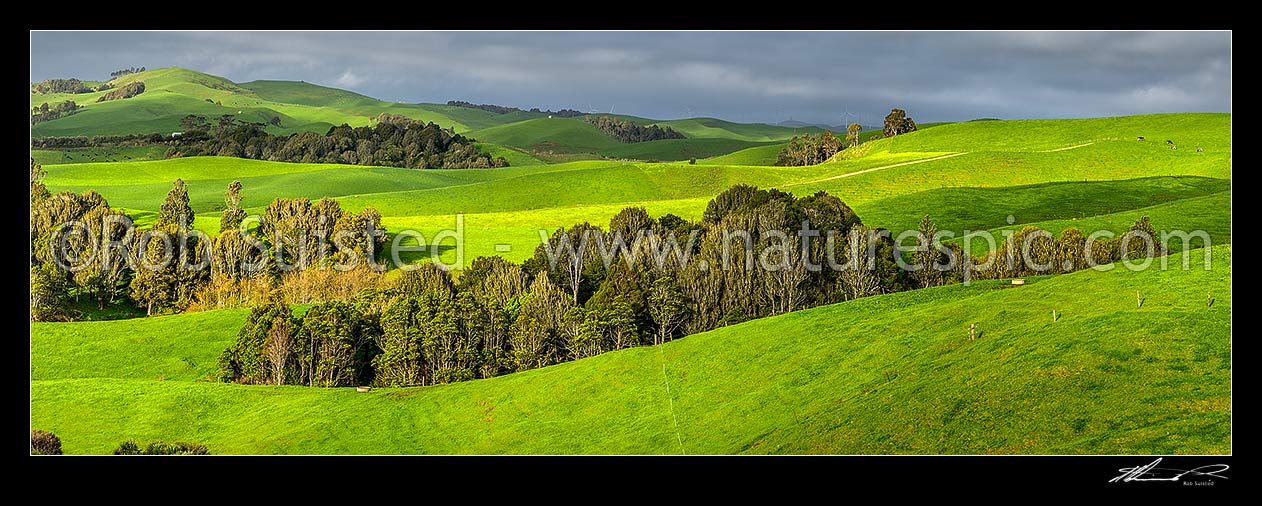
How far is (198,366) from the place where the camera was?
62.9 m

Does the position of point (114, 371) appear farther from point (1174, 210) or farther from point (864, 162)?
point (864, 162)

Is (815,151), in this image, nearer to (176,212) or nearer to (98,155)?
(176,212)

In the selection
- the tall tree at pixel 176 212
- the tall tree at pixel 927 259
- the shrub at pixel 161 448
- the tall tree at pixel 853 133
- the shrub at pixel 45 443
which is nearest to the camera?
the shrub at pixel 45 443

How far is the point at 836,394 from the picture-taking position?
39219 mm

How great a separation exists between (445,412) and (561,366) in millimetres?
6054


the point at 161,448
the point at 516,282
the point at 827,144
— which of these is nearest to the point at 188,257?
the point at 516,282

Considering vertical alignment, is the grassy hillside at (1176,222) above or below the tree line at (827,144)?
below

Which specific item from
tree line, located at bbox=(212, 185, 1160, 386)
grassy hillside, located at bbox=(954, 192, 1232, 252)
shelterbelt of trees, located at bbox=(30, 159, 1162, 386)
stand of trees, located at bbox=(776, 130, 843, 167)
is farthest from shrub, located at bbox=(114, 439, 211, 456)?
stand of trees, located at bbox=(776, 130, 843, 167)

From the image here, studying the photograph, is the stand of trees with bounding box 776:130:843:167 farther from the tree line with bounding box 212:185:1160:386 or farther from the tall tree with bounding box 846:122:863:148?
the tree line with bounding box 212:185:1160:386
